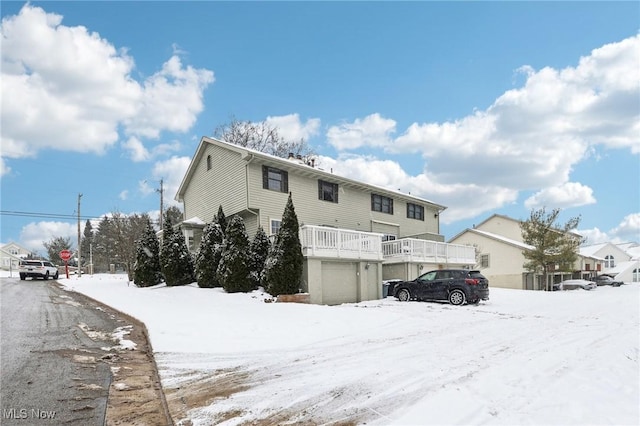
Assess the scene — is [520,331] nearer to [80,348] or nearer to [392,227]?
[80,348]

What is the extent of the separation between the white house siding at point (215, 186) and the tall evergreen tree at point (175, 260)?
2.29m

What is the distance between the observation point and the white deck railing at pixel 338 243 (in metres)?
15.0

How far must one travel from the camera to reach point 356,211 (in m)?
23.1

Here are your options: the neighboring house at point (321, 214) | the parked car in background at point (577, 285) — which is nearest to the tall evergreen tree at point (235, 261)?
the neighboring house at point (321, 214)

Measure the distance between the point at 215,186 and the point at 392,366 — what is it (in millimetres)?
16163

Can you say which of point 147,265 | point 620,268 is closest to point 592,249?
point 620,268

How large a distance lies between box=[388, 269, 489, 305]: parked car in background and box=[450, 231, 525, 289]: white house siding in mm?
18509

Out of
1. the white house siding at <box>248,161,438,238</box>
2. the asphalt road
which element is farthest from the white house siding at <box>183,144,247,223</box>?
the asphalt road

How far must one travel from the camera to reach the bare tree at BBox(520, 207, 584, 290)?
3180 centimetres

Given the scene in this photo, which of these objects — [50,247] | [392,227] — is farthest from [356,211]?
[50,247]

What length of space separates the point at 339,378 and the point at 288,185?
563 inches

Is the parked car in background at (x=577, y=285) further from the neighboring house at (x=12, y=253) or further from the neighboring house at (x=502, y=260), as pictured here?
the neighboring house at (x=12, y=253)

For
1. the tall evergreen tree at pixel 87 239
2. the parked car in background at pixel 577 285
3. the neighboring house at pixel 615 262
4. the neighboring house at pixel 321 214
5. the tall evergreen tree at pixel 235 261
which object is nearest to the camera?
the tall evergreen tree at pixel 235 261

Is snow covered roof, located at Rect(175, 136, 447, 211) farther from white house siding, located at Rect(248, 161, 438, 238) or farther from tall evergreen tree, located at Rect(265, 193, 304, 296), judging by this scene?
tall evergreen tree, located at Rect(265, 193, 304, 296)
